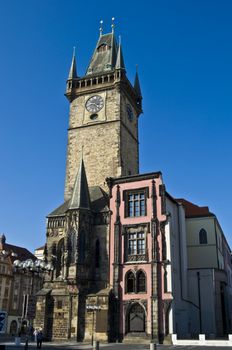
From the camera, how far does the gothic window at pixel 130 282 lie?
36.6 meters

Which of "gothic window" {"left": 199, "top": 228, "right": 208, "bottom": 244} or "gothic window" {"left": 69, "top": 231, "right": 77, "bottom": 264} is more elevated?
"gothic window" {"left": 199, "top": 228, "right": 208, "bottom": 244}

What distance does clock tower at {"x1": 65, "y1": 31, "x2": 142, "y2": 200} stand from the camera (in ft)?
152

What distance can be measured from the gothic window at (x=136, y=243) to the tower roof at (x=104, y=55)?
2384cm

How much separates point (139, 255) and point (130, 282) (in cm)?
265

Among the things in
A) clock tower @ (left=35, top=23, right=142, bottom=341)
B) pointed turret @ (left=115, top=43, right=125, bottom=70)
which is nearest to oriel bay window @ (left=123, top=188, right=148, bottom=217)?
clock tower @ (left=35, top=23, right=142, bottom=341)

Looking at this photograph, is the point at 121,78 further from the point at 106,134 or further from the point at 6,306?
the point at 6,306

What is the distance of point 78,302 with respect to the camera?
3584cm

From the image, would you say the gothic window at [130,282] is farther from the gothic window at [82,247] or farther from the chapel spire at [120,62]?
the chapel spire at [120,62]

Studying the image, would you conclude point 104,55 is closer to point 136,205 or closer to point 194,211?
point 194,211

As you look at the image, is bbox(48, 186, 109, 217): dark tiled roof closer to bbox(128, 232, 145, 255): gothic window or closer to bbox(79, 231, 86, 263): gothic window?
bbox(79, 231, 86, 263): gothic window

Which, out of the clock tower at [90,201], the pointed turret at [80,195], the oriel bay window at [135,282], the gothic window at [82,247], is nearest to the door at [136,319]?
the oriel bay window at [135,282]

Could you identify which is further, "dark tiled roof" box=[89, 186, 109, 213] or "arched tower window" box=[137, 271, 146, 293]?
"dark tiled roof" box=[89, 186, 109, 213]

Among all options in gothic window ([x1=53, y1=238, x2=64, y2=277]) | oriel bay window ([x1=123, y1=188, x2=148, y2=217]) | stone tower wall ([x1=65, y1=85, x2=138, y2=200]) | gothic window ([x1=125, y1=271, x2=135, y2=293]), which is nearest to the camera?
gothic window ([x1=125, y1=271, x2=135, y2=293])

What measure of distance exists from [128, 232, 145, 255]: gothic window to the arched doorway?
4.83 meters
